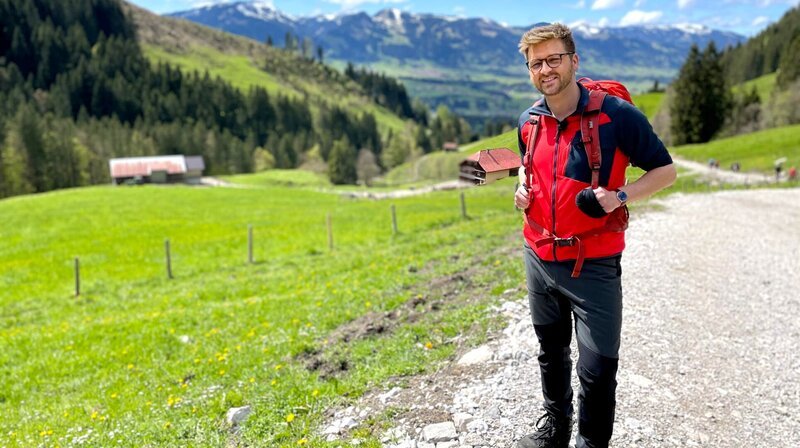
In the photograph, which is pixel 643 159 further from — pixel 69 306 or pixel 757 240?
pixel 69 306

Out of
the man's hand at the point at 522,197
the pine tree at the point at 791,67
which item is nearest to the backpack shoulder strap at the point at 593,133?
the man's hand at the point at 522,197

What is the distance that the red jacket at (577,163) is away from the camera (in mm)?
4352

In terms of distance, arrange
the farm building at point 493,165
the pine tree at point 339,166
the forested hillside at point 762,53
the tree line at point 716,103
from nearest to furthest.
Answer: the farm building at point 493,165 < the tree line at point 716,103 < the pine tree at point 339,166 < the forested hillside at point 762,53

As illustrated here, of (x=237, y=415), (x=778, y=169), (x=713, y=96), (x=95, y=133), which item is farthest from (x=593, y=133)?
(x=95, y=133)

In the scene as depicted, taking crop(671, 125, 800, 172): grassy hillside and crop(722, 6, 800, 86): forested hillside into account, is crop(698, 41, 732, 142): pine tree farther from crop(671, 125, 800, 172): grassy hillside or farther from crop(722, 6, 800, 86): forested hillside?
crop(722, 6, 800, 86): forested hillside

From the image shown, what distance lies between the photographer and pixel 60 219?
4628 cm

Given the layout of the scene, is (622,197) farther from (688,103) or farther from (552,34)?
(688,103)

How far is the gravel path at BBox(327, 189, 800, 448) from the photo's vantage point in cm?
629

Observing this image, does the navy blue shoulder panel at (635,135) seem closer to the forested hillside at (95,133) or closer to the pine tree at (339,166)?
the forested hillside at (95,133)

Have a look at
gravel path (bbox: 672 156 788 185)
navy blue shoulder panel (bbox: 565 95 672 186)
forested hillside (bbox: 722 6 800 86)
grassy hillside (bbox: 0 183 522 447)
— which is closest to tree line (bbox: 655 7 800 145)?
gravel path (bbox: 672 156 788 185)

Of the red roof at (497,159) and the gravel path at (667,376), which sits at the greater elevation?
the red roof at (497,159)

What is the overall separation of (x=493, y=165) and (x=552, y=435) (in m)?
3.00

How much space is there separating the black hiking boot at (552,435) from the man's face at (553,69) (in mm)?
3454

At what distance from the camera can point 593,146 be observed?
442 cm
